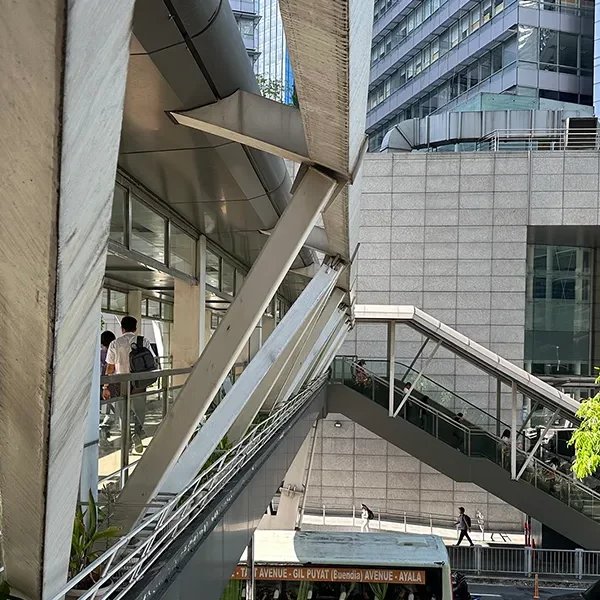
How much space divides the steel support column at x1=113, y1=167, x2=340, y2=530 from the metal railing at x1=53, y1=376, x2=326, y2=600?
200mm

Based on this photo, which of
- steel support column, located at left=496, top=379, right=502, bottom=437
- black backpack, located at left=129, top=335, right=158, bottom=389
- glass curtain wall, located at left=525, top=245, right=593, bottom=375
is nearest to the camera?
black backpack, located at left=129, top=335, right=158, bottom=389

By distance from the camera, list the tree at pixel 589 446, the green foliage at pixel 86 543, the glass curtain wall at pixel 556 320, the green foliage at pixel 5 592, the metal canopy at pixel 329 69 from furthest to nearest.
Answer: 1. the glass curtain wall at pixel 556 320
2. the tree at pixel 589 446
3. the green foliage at pixel 86 543
4. the metal canopy at pixel 329 69
5. the green foliage at pixel 5 592

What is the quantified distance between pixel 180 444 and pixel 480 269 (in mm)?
22728

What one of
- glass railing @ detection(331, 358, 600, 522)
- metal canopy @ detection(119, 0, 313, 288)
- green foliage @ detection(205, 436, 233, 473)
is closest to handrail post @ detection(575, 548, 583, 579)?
glass railing @ detection(331, 358, 600, 522)

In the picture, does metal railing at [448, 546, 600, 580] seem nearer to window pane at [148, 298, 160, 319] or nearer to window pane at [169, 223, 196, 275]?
window pane at [148, 298, 160, 319]

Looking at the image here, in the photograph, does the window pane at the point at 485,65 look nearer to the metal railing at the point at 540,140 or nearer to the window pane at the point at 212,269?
the metal railing at the point at 540,140

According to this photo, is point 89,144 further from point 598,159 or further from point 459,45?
point 459,45

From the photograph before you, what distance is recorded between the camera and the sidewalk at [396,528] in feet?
78.6

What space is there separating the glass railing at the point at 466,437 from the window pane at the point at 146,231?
12200mm

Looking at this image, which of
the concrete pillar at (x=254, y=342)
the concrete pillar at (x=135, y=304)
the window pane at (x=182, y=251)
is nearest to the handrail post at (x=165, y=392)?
the window pane at (x=182, y=251)

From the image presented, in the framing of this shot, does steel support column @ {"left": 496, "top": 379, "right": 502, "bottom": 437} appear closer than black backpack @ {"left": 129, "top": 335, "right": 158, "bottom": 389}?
No

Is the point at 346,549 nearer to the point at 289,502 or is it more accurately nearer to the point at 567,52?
the point at 289,502

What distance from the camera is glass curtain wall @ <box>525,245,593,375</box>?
26828 millimetres

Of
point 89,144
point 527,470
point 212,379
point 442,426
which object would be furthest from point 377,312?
point 89,144
